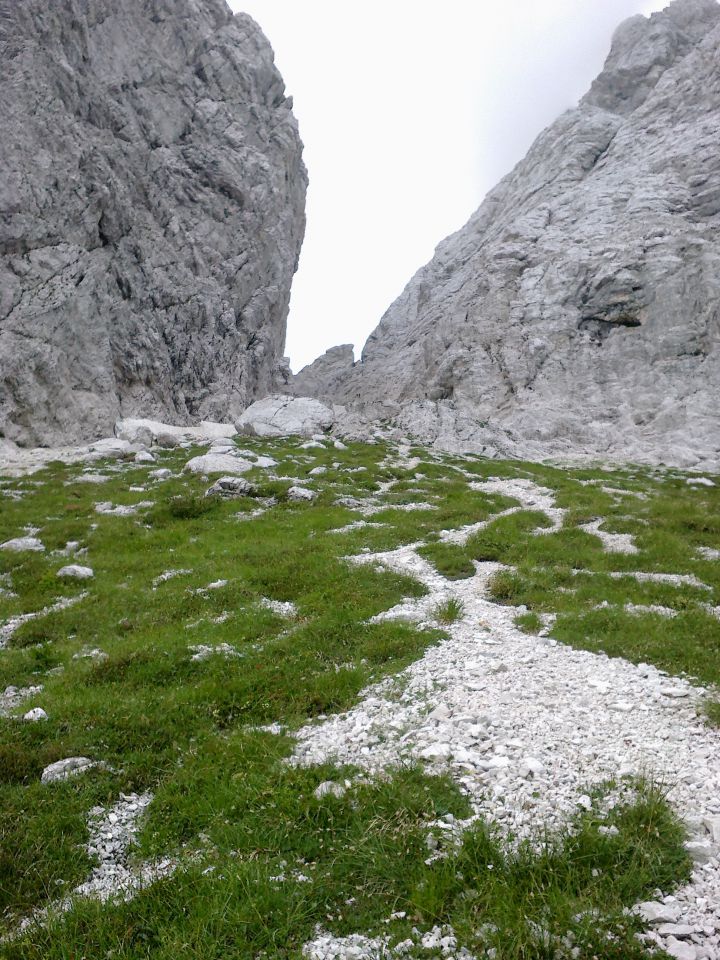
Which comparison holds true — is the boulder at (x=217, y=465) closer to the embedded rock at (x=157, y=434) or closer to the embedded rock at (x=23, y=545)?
the embedded rock at (x=157, y=434)

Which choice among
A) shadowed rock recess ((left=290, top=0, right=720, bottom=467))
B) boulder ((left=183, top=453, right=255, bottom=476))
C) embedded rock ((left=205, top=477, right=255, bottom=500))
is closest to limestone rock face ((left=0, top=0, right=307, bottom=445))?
boulder ((left=183, top=453, right=255, bottom=476))

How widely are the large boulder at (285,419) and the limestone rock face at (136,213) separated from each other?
17.9 meters

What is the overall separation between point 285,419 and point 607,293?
51.7 m

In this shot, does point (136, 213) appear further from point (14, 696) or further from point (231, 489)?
point (14, 696)

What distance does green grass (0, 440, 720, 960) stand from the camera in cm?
580

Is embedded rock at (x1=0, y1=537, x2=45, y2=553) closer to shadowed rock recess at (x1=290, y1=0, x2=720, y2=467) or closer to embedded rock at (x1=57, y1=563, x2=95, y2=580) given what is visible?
embedded rock at (x1=57, y1=563, x2=95, y2=580)

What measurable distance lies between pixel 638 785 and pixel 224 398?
88.2 metres

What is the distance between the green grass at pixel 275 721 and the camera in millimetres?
5805

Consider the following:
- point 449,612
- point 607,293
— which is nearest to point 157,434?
point 449,612

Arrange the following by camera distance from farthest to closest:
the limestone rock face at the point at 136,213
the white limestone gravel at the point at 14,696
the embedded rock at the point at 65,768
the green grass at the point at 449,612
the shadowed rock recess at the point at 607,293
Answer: the shadowed rock recess at the point at 607,293 < the limestone rock face at the point at 136,213 < the green grass at the point at 449,612 < the white limestone gravel at the point at 14,696 < the embedded rock at the point at 65,768

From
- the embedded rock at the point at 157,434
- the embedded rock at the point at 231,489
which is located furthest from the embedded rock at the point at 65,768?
the embedded rock at the point at 157,434

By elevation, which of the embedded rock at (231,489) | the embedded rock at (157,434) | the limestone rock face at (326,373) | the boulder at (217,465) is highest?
the limestone rock face at (326,373)

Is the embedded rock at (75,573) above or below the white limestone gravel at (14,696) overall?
above

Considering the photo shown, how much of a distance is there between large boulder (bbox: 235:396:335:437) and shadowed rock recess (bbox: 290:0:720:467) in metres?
16.3
